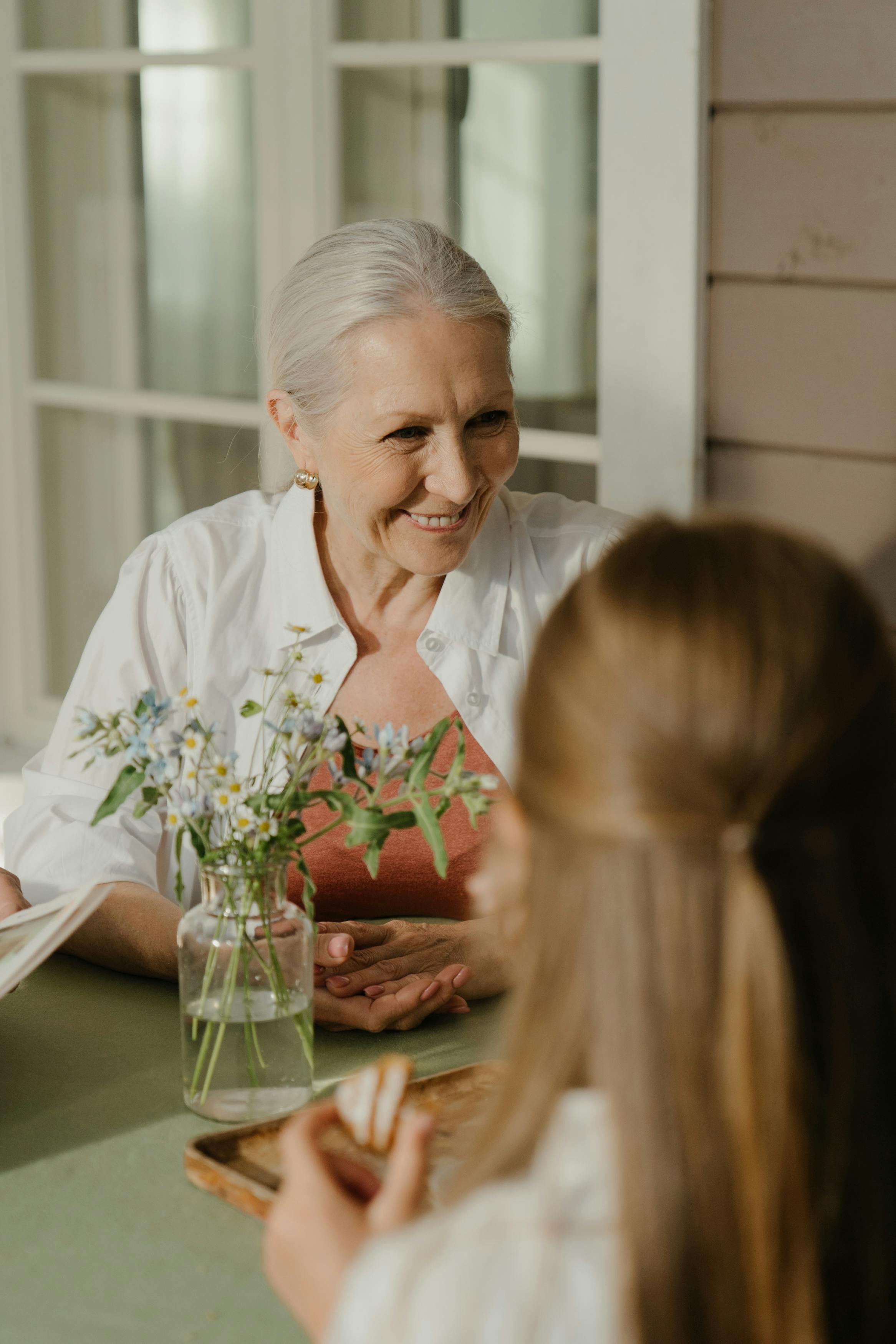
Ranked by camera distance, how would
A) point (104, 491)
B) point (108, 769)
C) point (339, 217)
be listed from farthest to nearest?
point (104, 491)
point (339, 217)
point (108, 769)

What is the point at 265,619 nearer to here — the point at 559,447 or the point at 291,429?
the point at 291,429

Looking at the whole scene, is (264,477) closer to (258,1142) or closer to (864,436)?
(864,436)

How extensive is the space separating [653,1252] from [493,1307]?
0.08 metres

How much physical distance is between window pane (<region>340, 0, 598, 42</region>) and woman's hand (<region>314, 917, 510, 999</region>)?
1490 millimetres

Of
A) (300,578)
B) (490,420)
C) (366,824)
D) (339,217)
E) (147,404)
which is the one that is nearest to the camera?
(366,824)

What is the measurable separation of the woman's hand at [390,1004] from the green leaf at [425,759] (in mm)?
287

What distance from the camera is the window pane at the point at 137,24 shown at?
283cm

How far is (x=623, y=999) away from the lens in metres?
0.69

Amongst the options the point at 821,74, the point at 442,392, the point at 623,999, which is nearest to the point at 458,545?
the point at 442,392

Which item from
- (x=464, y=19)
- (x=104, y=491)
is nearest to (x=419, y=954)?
(x=464, y=19)

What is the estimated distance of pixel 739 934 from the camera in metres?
0.67

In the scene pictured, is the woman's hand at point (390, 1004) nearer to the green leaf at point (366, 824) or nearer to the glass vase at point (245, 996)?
the glass vase at point (245, 996)

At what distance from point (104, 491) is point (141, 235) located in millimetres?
548

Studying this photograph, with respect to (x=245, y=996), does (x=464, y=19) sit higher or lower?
higher
